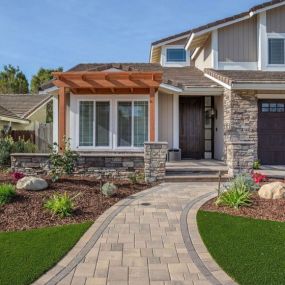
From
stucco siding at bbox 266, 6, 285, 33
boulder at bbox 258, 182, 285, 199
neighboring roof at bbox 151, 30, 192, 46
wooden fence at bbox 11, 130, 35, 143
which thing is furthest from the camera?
neighboring roof at bbox 151, 30, 192, 46

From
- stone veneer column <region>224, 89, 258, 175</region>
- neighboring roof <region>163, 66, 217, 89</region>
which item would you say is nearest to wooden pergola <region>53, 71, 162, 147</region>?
neighboring roof <region>163, 66, 217, 89</region>

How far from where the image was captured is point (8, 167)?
1169 cm

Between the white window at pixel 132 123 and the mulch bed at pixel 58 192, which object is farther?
the white window at pixel 132 123

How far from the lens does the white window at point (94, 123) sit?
13.2 m

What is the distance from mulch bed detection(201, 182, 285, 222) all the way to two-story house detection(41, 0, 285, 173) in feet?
9.30

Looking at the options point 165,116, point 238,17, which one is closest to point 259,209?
point 165,116

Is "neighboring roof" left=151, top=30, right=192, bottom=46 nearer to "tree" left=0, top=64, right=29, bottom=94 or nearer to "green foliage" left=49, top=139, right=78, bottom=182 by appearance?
"green foliage" left=49, top=139, right=78, bottom=182

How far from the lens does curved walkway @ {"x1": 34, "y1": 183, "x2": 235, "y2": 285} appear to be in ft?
13.7

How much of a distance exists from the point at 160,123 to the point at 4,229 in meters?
8.70

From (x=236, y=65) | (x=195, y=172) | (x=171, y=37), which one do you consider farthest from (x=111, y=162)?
(x=171, y=37)

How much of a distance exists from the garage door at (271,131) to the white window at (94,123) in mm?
5635

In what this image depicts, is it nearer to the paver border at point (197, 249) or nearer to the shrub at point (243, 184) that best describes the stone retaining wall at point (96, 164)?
the shrub at point (243, 184)

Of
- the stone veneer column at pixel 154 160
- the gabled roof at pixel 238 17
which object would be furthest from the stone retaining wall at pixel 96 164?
→ the gabled roof at pixel 238 17

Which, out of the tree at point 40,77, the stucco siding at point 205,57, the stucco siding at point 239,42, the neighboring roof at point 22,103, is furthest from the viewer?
the tree at point 40,77
